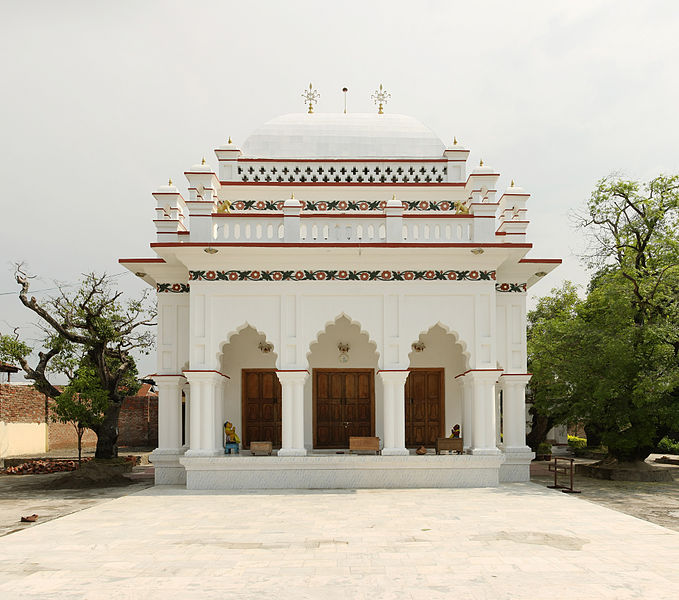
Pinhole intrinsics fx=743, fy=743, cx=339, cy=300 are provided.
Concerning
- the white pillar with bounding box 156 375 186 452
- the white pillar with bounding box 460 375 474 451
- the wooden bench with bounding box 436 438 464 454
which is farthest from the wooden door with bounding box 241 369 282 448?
the white pillar with bounding box 460 375 474 451

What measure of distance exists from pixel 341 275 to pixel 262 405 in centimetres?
372

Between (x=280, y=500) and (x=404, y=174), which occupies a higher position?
(x=404, y=174)

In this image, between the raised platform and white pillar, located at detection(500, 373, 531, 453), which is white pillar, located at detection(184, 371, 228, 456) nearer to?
the raised platform

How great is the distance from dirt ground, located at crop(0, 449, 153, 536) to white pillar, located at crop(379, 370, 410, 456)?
491 centimetres

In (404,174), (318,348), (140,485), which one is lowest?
(140,485)

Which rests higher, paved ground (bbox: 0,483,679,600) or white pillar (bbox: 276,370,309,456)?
white pillar (bbox: 276,370,309,456)

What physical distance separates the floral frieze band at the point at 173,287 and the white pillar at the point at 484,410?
583 cm

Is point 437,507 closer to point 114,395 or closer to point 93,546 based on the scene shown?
point 93,546

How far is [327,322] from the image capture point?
536 inches

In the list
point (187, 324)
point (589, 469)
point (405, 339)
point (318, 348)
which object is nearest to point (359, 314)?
point (405, 339)

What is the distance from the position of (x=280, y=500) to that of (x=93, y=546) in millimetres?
3960

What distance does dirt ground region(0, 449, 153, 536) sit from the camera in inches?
430

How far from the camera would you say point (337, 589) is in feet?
20.8

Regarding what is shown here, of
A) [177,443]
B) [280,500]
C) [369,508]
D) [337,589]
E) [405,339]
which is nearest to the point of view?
[337,589]
